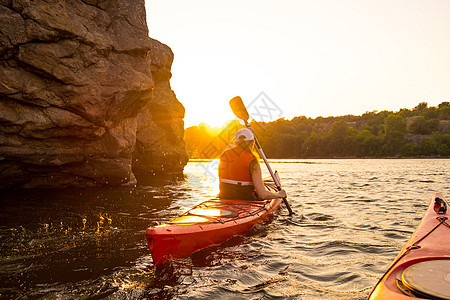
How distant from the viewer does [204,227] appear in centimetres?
446

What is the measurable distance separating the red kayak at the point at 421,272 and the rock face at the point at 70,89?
10.2 m

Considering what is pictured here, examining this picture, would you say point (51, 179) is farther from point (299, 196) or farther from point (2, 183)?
point (299, 196)

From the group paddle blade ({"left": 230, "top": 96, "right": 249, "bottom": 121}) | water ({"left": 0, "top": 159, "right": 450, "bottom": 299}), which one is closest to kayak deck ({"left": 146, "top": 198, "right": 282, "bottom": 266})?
water ({"left": 0, "top": 159, "right": 450, "bottom": 299})

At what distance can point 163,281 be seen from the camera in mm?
3512

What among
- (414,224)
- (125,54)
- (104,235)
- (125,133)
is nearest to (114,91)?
(125,54)

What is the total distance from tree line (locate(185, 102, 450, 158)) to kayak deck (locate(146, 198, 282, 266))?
48.5 meters

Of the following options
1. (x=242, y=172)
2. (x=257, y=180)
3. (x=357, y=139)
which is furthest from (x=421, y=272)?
(x=357, y=139)

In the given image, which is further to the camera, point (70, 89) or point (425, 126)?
point (425, 126)

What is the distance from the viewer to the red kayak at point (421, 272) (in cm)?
202

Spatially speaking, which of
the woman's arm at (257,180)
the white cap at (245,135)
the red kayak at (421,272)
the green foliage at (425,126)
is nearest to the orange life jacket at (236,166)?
the woman's arm at (257,180)

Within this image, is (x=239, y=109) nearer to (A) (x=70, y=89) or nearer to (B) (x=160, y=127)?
(A) (x=70, y=89)

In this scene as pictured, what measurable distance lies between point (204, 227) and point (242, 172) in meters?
1.81

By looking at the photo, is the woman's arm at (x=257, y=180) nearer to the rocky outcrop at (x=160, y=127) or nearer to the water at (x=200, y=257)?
the water at (x=200, y=257)

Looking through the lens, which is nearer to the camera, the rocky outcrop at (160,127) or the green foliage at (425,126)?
the rocky outcrop at (160,127)
